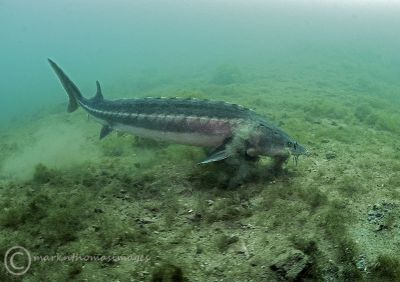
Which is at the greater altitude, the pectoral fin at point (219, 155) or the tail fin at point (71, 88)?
the tail fin at point (71, 88)

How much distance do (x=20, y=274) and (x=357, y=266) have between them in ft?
14.0

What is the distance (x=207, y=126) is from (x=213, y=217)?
7.79 feet

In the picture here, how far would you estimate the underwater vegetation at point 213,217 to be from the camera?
15.6ft

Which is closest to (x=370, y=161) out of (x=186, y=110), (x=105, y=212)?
(x=186, y=110)

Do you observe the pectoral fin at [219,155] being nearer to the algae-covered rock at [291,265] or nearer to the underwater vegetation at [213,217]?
the underwater vegetation at [213,217]

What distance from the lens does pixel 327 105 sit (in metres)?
19.5

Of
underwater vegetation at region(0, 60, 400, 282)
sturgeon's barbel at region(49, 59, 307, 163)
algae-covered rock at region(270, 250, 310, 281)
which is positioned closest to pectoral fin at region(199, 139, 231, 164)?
sturgeon's barbel at region(49, 59, 307, 163)

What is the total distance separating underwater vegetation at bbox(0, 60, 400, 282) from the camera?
187 inches

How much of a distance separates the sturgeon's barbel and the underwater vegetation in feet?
1.46

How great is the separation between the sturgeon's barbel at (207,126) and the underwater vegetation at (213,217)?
→ 446 mm

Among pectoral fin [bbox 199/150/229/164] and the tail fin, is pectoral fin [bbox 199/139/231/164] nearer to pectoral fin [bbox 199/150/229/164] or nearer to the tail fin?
pectoral fin [bbox 199/150/229/164]

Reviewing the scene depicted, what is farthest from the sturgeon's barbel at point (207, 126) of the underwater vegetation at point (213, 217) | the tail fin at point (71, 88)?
the tail fin at point (71, 88)

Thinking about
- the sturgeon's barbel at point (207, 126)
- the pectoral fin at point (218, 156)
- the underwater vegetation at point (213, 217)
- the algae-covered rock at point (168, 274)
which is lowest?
the underwater vegetation at point (213, 217)

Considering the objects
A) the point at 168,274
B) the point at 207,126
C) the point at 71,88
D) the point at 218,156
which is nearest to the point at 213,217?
the point at 218,156
